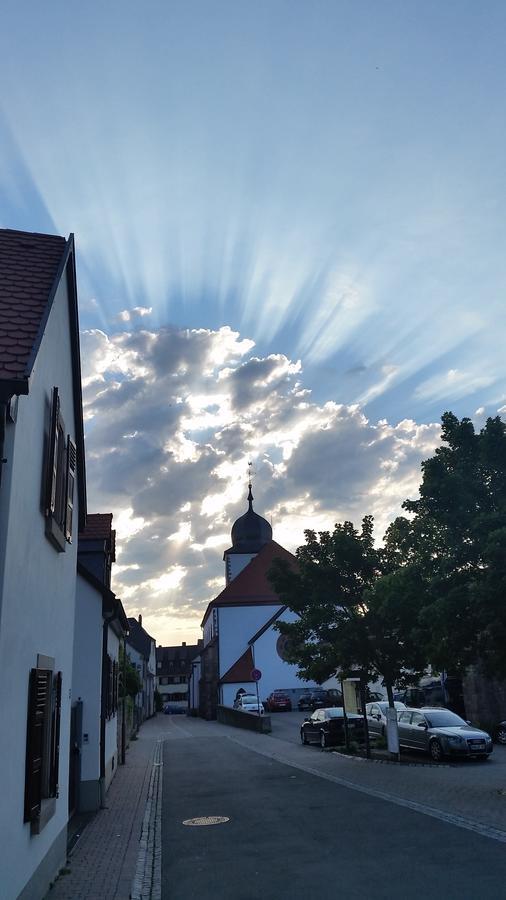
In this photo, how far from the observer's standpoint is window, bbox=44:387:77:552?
308 inches

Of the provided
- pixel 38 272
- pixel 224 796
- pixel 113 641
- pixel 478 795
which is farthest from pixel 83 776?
pixel 38 272

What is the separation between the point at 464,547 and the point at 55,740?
8530mm

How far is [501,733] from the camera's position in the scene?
2466 cm

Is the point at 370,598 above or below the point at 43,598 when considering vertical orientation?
above

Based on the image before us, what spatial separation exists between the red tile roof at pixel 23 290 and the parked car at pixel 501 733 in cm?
2270

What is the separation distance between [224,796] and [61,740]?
739cm

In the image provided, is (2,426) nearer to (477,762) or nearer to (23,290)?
(23,290)

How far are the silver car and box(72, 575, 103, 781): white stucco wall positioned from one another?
10568mm

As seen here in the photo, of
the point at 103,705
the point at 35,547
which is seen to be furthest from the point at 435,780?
the point at 35,547

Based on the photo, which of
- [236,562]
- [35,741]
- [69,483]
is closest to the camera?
[35,741]

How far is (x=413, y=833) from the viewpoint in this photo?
422 inches

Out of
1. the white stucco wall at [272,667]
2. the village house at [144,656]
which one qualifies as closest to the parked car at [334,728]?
the white stucco wall at [272,667]

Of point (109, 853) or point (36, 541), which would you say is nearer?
point (36, 541)

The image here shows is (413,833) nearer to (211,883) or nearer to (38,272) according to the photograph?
(211,883)
